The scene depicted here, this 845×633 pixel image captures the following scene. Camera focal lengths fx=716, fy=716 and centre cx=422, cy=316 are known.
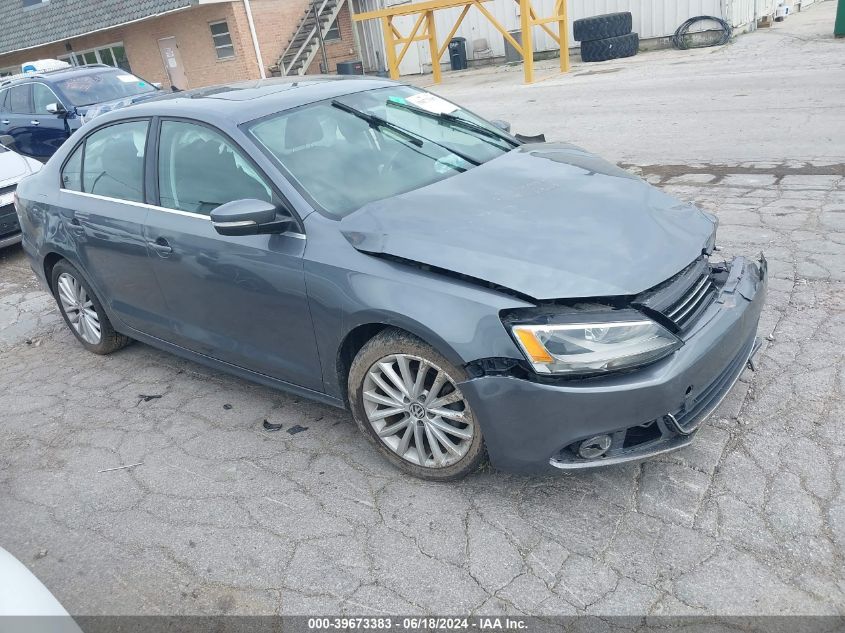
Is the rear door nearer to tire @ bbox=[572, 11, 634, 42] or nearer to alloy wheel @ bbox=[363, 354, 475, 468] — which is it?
alloy wheel @ bbox=[363, 354, 475, 468]

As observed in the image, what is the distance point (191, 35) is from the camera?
2353 cm

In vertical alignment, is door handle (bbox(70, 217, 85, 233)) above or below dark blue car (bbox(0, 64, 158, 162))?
below

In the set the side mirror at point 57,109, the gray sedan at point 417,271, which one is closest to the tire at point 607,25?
the side mirror at point 57,109

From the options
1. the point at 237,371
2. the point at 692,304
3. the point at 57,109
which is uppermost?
the point at 57,109

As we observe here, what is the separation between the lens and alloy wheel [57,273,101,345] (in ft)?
15.6

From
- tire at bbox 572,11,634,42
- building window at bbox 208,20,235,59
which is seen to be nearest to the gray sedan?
tire at bbox 572,11,634,42

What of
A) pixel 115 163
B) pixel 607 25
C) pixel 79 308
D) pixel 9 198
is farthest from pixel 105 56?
pixel 115 163

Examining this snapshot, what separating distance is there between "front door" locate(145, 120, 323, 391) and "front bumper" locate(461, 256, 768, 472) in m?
1.00

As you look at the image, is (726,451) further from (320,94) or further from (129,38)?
(129,38)

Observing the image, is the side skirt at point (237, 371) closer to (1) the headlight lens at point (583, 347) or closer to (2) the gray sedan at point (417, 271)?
(2) the gray sedan at point (417, 271)

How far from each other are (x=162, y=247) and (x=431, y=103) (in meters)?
1.74

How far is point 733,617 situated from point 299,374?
6.74 feet

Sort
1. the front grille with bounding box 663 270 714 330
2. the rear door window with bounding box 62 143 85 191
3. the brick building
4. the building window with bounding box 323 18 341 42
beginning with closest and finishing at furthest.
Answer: the front grille with bounding box 663 270 714 330, the rear door window with bounding box 62 143 85 191, the brick building, the building window with bounding box 323 18 341 42

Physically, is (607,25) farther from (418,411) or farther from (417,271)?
(418,411)
